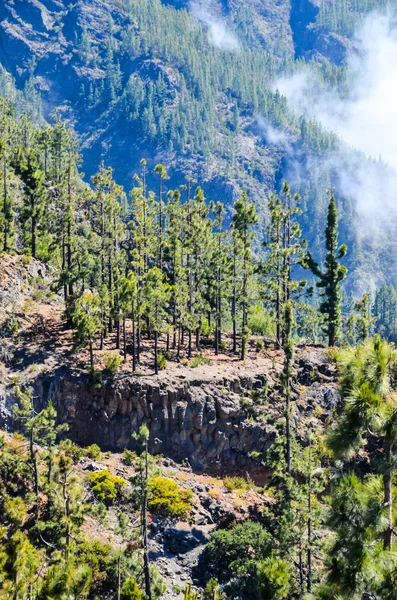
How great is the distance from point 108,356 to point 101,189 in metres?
14.9

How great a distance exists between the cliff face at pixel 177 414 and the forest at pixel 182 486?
3.93ft

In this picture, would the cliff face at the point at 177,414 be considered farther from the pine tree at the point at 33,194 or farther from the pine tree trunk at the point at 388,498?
the pine tree trunk at the point at 388,498

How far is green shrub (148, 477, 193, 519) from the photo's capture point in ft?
123

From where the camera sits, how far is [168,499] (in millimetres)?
37906

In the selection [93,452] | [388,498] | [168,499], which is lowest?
[168,499]

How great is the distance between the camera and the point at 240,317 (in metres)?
64.0

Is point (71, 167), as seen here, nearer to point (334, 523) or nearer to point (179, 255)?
point (179, 255)

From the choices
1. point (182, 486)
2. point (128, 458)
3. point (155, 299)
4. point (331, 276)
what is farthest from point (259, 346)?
point (128, 458)

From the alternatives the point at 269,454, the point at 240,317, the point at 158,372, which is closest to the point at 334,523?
the point at 269,454

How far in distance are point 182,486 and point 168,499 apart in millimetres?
2287

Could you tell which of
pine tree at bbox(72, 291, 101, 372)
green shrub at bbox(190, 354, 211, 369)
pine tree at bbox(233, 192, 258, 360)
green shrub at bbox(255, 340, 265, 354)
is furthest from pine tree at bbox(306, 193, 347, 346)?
pine tree at bbox(72, 291, 101, 372)

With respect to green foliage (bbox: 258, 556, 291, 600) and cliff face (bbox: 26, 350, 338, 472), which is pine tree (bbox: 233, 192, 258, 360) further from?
green foliage (bbox: 258, 556, 291, 600)

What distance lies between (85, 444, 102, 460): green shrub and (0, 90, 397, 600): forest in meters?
0.21

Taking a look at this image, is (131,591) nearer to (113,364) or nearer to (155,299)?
(113,364)
